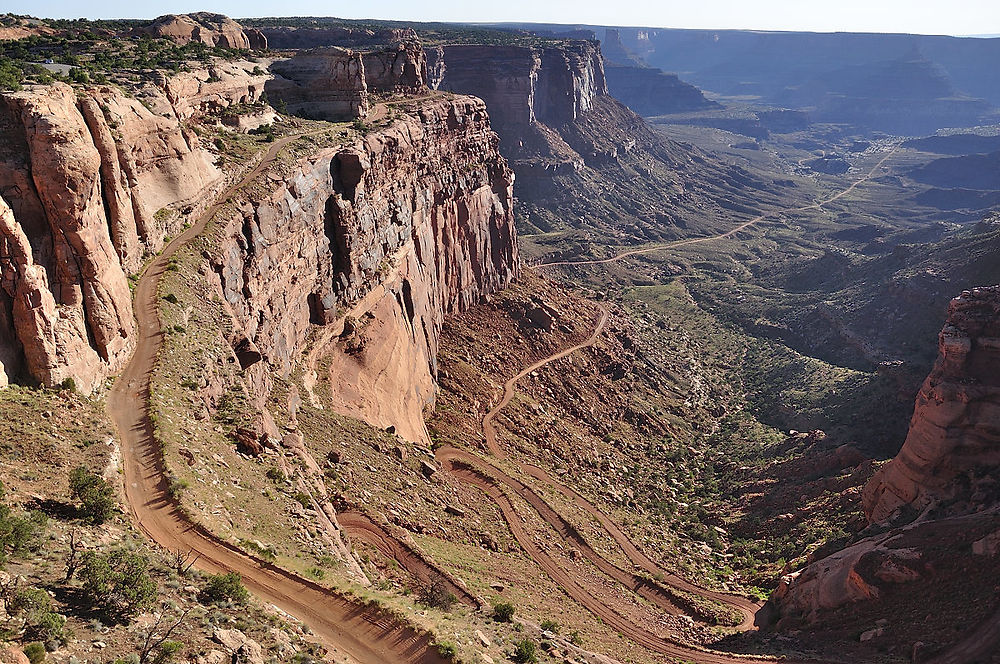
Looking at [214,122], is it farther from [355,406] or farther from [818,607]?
[818,607]

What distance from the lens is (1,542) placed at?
18562 mm

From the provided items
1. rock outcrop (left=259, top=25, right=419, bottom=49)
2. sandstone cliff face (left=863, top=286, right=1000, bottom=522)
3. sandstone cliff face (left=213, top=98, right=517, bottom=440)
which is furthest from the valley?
rock outcrop (left=259, top=25, right=419, bottom=49)

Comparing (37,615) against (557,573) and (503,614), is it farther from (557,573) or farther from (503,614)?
(557,573)

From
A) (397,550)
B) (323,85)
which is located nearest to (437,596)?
(397,550)

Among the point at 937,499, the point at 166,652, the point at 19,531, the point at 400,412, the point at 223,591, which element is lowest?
the point at 400,412

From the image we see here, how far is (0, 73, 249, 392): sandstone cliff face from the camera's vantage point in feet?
84.3

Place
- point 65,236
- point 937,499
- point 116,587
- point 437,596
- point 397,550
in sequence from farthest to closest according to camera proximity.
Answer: point 937,499 < point 397,550 < point 437,596 < point 65,236 < point 116,587

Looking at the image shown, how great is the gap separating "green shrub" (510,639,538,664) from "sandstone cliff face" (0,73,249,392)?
18982mm

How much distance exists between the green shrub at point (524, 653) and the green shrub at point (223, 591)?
918 centimetres

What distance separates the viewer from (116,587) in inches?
719

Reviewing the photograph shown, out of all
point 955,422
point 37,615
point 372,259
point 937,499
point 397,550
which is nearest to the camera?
point 37,615

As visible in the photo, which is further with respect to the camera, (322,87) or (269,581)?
(322,87)

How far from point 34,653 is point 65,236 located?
18.1m

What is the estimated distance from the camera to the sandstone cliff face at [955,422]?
4259 cm
